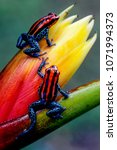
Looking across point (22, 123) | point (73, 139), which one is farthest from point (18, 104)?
point (73, 139)

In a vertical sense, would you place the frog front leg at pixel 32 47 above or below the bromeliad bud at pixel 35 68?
above

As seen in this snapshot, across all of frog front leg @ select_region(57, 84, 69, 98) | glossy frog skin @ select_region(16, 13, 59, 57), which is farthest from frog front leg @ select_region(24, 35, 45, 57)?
frog front leg @ select_region(57, 84, 69, 98)

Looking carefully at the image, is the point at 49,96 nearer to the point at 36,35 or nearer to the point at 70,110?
the point at 70,110

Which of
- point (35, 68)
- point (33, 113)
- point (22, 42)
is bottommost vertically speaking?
point (33, 113)

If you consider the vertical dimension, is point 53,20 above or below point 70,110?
above

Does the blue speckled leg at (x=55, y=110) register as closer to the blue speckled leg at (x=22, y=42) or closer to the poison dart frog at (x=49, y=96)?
the poison dart frog at (x=49, y=96)

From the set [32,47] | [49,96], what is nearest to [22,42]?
[32,47]

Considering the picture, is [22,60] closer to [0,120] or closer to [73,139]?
[0,120]

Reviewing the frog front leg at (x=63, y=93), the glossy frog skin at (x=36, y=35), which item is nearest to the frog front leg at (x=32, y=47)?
the glossy frog skin at (x=36, y=35)
